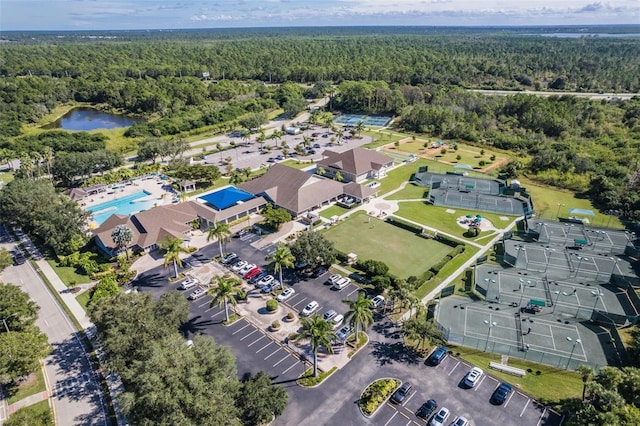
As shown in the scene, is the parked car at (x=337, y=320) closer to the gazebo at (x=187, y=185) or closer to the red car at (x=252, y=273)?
the red car at (x=252, y=273)

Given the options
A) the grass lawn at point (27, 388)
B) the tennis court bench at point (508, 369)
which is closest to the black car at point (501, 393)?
the tennis court bench at point (508, 369)

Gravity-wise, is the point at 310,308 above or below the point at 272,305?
below

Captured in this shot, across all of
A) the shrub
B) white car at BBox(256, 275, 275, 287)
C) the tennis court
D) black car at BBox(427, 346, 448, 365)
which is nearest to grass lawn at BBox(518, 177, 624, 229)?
black car at BBox(427, 346, 448, 365)

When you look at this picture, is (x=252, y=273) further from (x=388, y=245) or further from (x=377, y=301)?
(x=388, y=245)

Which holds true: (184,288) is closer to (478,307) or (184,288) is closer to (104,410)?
(104,410)

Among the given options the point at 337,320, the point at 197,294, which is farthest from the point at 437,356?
the point at 197,294
